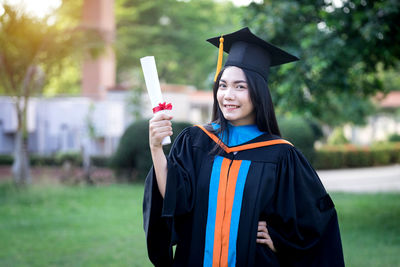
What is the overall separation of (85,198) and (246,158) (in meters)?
7.53

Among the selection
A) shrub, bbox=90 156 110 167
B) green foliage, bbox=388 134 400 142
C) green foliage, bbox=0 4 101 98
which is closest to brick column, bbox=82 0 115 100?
shrub, bbox=90 156 110 167

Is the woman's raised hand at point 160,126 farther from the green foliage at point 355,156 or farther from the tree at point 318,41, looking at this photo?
the green foliage at point 355,156

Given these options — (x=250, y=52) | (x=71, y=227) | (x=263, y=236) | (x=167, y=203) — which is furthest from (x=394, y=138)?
(x=167, y=203)

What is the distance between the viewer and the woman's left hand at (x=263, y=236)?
2.50 metres

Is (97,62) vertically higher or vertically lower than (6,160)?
higher

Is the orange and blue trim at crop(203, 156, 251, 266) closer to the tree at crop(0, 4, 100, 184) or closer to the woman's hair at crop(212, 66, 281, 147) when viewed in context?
the woman's hair at crop(212, 66, 281, 147)

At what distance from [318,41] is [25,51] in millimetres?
7446

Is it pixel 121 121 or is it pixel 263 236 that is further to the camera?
pixel 121 121

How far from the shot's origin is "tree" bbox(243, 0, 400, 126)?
19.1 ft

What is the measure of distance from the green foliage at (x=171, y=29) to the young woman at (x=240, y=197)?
2385 centimetres

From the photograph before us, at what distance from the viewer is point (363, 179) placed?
45.0ft

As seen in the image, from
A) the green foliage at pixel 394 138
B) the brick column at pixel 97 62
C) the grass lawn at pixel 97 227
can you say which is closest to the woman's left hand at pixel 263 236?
the grass lawn at pixel 97 227

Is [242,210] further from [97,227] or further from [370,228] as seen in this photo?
[370,228]

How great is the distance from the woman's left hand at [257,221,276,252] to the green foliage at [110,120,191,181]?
8.74 m
